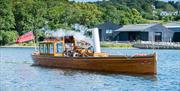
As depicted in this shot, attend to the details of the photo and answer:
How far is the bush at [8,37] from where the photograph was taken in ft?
468

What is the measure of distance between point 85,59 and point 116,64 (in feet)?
12.0

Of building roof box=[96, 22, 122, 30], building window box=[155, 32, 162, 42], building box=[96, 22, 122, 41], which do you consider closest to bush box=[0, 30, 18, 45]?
building roof box=[96, 22, 122, 30]

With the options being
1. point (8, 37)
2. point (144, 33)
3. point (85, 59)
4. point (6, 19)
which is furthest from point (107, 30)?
point (85, 59)

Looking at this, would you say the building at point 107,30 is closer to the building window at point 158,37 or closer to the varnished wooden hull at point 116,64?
the building window at point 158,37

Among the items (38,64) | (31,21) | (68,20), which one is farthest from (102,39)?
(38,64)

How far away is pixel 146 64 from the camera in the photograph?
48219mm

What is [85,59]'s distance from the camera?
52.1 m

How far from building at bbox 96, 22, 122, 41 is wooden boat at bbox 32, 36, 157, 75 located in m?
98.4

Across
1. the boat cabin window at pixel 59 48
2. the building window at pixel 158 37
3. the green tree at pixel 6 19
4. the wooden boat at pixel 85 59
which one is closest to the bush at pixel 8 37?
Result: the green tree at pixel 6 19

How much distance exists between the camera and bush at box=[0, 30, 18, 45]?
14250cm

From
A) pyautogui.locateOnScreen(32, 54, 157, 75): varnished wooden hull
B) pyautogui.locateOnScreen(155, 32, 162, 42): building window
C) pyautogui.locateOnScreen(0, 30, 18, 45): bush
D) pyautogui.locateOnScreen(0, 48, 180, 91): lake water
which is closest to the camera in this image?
pyautogui.locateOnScreen(0, 48, 180, 91): lake water

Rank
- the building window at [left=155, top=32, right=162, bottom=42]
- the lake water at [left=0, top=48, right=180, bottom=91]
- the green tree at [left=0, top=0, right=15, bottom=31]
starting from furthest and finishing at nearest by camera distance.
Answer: the building window at [left=155, top=32, right=162, bottom=42] < the green tree at [left=0, top=0, right=15, bottom=31] < the lake water at [left=0, top=48, right=180, bottom=91]

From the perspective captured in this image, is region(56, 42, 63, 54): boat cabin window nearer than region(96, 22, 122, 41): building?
Yes

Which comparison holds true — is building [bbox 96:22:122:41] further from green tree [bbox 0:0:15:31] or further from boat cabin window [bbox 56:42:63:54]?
boat cabin window [bbox 56:42:63:54]
